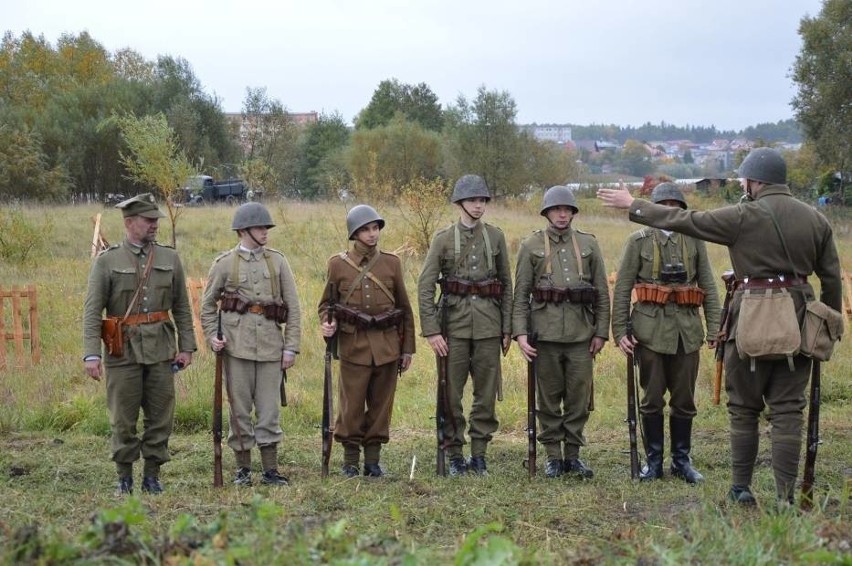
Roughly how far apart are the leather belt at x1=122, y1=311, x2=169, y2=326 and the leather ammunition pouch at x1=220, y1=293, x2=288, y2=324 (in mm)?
455

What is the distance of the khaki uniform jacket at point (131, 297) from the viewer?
7.07 metres

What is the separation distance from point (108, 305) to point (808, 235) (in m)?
4.90

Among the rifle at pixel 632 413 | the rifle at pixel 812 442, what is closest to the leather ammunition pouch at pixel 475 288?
the rifle at pixel 632 413

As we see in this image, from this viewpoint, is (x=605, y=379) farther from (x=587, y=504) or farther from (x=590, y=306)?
(x=587, y=504)

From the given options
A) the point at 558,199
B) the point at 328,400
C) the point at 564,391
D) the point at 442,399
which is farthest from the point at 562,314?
the point at 328,400

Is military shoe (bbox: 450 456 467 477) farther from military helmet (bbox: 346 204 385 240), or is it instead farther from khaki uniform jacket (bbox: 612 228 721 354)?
military helmet (bbox: 346 204 385 240)

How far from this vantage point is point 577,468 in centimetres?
777

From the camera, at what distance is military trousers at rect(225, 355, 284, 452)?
7.33 metres

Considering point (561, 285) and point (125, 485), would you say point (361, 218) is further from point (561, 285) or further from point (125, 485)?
point (125, 485)

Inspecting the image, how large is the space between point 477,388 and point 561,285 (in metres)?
1.09

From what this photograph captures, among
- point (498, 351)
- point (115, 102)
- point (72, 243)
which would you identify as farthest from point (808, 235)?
point (115, 102)

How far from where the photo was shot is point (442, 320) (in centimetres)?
786

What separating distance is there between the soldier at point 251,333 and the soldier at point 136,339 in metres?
0.37

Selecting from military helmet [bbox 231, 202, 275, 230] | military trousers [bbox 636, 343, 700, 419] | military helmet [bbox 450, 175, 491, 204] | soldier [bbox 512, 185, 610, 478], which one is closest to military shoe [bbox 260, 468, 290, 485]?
military helmet [bbox 231, 202, 275, 230]
